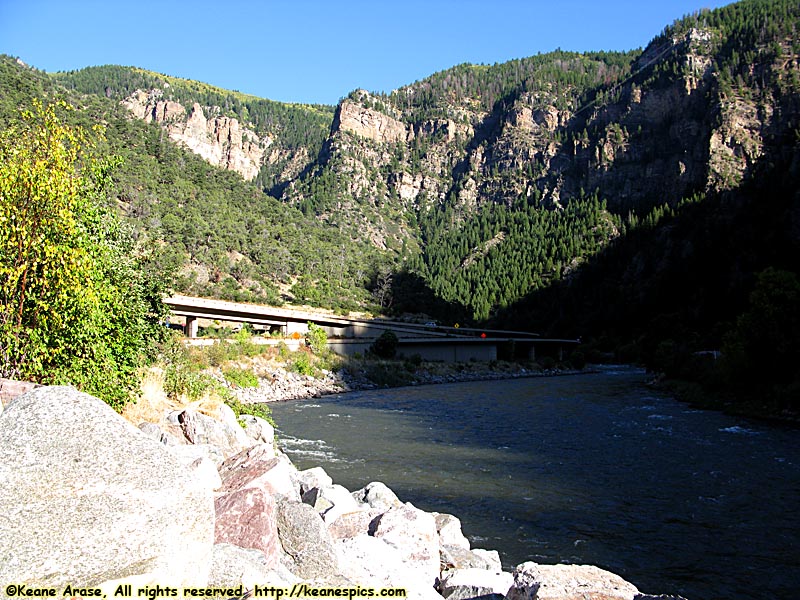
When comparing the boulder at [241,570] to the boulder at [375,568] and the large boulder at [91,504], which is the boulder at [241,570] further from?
the boulder at [375,568]

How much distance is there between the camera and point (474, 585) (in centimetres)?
745

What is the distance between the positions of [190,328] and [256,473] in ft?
161

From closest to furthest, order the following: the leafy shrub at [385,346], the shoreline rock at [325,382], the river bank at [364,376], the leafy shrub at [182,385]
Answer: the leafy shrub at [182,385] → the shoreline rock at [325,382] → the river bank at [364,376] → the leafy shrub at [385,346]

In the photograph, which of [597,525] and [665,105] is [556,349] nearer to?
[597,525]

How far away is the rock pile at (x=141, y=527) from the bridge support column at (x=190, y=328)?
49.1 metres

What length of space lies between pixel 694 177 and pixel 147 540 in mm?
177310

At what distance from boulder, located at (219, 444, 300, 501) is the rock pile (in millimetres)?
621

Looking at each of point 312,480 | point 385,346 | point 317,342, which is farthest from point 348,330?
point 312,480

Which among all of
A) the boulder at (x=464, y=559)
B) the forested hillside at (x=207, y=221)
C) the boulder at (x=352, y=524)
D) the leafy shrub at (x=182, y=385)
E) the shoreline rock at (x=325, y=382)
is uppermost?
the forested hillside at (x=207, y=221)

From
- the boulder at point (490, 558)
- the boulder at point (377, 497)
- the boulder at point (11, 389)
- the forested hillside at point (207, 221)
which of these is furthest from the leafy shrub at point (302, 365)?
the boulder at point (11, 389)

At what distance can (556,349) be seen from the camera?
10475cm

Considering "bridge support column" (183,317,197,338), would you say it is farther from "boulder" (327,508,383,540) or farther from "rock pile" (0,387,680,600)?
"rock pile" (0,387,680,600)

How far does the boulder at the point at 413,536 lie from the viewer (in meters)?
8.67

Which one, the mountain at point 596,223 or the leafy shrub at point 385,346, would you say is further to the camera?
the mountain at point 596,223
